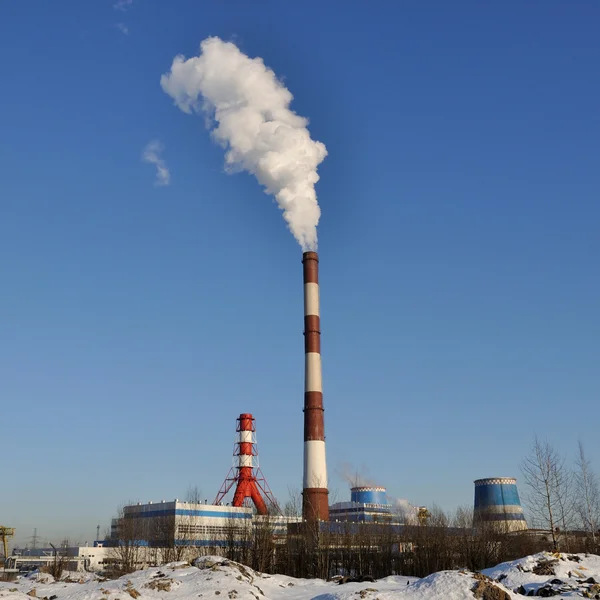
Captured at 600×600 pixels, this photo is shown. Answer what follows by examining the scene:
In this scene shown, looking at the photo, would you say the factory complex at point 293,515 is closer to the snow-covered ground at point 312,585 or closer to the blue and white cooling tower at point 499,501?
the blue and white cooling tower at point 499,501

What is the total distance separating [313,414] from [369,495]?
101 ft

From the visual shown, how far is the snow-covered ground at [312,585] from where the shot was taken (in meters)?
16.9

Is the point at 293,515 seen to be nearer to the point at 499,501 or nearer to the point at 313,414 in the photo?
the point at 313,414

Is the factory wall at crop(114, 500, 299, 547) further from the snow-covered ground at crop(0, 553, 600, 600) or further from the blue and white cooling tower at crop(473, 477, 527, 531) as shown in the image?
the snow-covered ground at crop(0, 553, 600, 600)

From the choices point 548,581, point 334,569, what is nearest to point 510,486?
point 334,569

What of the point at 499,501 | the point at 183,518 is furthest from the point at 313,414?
the point at 499,501

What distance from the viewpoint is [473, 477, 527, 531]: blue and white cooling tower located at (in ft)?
189

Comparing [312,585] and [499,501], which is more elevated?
[499,501]

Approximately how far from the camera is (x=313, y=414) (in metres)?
46.6

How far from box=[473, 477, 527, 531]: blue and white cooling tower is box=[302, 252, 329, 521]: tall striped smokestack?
1938 cm

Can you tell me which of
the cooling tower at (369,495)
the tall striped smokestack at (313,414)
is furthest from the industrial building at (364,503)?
the tall striped smokestack at (313,414)

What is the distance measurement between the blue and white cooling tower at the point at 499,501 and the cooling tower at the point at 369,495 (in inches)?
616

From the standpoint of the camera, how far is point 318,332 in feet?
160

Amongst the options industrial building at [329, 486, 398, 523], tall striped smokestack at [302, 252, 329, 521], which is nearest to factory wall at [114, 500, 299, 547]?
tall striped smokestack at [302, 252, 329, 521]
